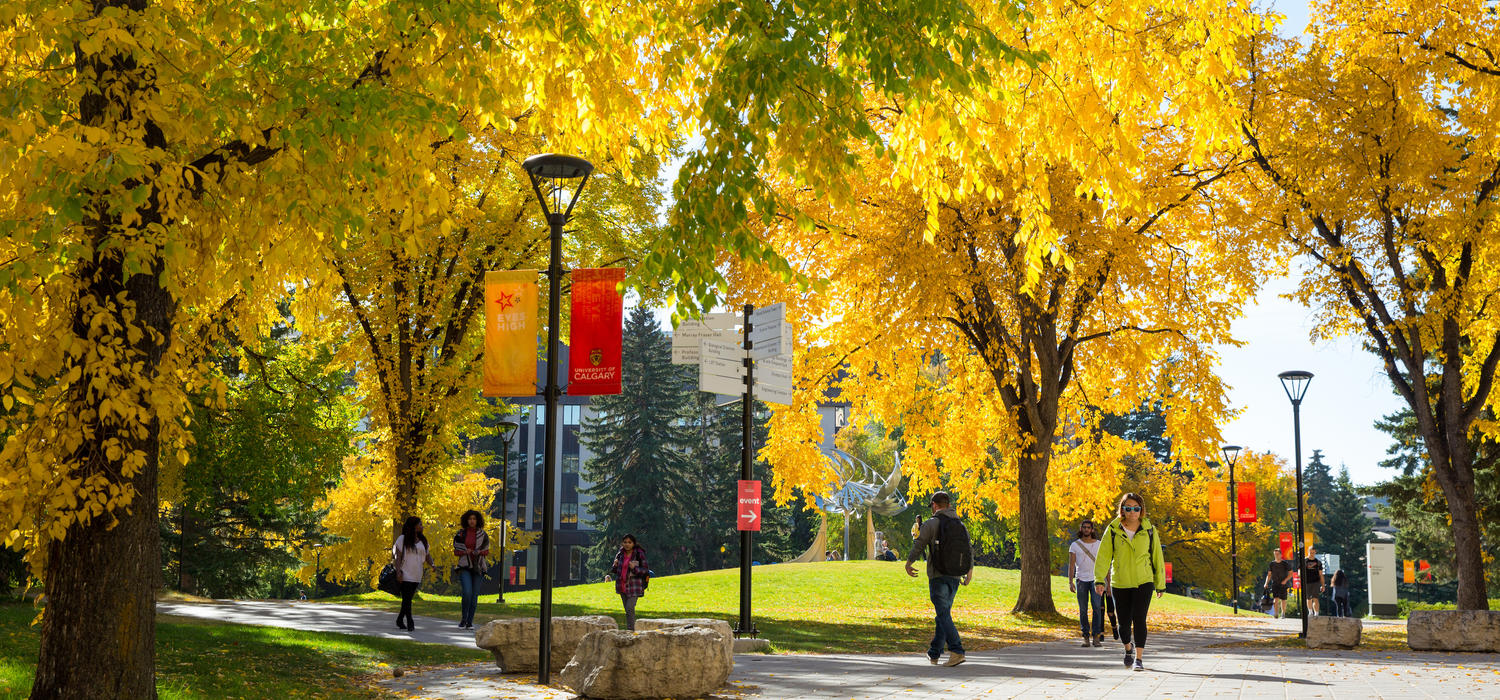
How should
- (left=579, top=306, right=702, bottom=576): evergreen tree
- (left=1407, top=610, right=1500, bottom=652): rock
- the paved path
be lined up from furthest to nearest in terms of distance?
(left=579, top=306, right=702, bottom=576): evergreen tree, (left=1407, top=610, right=1500, bottom=652): rock, the paved path

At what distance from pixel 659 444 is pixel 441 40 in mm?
62439

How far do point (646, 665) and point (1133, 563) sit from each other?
17.0ft

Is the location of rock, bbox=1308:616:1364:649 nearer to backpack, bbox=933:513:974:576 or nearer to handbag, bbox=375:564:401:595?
backpack, bbox=933:513:974:576

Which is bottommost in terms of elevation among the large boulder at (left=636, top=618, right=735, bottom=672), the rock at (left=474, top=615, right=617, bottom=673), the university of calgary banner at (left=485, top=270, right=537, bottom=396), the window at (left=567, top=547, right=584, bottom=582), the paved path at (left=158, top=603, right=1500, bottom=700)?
the window at (left=567, top=547, right=584, bottom=582)

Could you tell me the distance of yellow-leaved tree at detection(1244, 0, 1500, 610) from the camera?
676 inches

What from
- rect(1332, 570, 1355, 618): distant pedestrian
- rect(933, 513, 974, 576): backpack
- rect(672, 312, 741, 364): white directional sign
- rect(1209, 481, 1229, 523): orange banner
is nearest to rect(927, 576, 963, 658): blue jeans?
rect(933, 513, 974, 576): backpack

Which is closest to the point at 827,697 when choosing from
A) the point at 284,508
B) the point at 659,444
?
the point at 284,508

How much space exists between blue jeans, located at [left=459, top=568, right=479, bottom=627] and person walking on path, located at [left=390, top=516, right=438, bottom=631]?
606 millimetres

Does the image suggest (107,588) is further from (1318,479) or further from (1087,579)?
(1318,479)

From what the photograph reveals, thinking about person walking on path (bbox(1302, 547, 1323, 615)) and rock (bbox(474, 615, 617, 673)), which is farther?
person walking on path (bbox(1302, 547, 1323, 615))

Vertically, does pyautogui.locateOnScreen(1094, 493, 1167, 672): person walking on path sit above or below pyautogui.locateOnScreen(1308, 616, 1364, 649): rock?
above

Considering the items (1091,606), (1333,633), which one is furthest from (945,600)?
(1333,633)

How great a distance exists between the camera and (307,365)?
1049 inches

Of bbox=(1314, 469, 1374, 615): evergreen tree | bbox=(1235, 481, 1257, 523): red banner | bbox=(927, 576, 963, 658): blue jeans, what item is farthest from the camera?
bbox=(1314, 469, 1374, 615): evergreen tree
